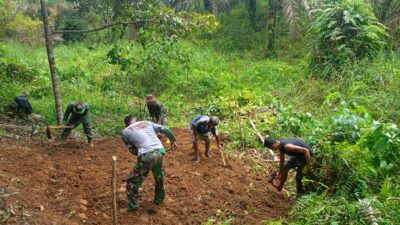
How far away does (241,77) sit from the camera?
13.1m

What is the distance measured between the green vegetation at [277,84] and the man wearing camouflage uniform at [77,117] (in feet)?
3.49

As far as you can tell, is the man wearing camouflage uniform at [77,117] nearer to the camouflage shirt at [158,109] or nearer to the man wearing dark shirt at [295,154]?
the camouflage shirt at [158,109]

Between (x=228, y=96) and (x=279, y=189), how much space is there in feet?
17.7

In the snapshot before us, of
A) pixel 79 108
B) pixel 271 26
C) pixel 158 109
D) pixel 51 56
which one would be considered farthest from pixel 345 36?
pixel 51 56

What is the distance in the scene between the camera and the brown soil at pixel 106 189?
16.9 ft

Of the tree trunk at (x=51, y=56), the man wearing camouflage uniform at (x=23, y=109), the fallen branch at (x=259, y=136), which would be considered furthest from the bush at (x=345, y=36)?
the man wearing camouflage uniform at (x=23, y=109)

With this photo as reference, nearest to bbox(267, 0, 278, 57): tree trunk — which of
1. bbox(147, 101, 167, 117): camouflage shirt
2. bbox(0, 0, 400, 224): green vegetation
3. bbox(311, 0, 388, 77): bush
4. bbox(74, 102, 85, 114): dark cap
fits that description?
bbox(0, 0, 400, 224): green vegetation

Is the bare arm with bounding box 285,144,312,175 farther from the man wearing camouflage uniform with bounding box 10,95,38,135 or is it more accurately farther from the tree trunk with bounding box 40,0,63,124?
the man wearing camouflage uniform with bounding box 10,95,38,135

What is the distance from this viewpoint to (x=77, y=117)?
7.57 metres

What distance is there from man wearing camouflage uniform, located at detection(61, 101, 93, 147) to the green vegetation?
41.8 inches

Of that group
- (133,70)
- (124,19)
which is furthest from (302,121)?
(133,70)

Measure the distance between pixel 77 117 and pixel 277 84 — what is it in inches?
259

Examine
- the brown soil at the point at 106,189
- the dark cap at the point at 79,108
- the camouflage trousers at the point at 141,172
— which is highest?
the dark cap at the point at 79,108

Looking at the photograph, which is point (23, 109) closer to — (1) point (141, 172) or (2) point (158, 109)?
(2) point (158, 109)
